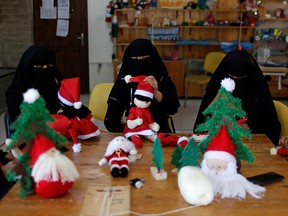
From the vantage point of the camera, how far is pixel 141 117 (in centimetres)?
208

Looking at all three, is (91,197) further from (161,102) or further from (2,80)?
(2,80)

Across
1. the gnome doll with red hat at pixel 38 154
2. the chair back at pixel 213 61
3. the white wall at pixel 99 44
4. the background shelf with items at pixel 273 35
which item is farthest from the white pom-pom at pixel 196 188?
the white wall at pixel 99 44

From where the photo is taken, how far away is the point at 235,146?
4.91 feet

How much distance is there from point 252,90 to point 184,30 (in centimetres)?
459

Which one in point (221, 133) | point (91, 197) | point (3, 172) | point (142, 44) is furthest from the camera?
point (142, 44)

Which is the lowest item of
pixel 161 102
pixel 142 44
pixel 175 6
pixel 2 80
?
pixel 2 80

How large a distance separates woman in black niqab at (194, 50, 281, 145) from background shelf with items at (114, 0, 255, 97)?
4.07m

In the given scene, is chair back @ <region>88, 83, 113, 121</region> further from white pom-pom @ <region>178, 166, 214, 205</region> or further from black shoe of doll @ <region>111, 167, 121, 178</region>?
white pom-pom @ <region>178, 166, 214, 205</region>

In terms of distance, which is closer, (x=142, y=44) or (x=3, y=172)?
(x=3, y=172)

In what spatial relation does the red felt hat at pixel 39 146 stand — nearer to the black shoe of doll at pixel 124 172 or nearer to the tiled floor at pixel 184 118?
the black shoe of doll at pixel 124 172

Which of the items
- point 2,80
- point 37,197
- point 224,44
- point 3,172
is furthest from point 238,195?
point 224,44

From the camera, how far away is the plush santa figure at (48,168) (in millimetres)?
1273

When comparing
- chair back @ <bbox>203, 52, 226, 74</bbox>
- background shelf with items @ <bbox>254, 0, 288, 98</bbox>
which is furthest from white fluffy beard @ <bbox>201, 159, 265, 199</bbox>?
background shelf with items @ <bbox>254, 0, 288, 98</bbox>

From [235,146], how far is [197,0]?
5.45m
